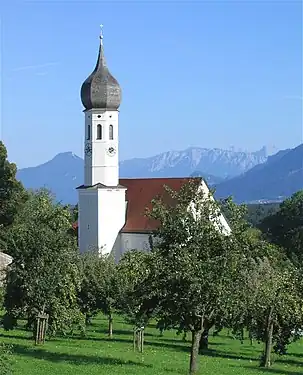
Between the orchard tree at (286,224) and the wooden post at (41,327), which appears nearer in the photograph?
the wooden post at (41,327)

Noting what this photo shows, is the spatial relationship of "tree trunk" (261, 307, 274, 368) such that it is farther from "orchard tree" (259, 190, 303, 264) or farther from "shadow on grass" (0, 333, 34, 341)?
"orchard tree" (259, 190, 303, 264)

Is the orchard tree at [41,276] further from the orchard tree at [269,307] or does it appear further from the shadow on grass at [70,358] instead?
the orchard tree at [269,307]

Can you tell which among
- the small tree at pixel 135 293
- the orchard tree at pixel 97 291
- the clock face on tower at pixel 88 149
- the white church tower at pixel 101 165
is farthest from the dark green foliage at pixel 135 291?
the clock face on tower at pixel 88 149

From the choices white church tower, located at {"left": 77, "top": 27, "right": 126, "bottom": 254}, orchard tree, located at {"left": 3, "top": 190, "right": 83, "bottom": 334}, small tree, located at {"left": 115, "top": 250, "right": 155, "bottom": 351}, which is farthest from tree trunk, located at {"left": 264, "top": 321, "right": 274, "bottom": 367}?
white church tower, located at {"left": 77, "top": 27, "right": 126, "bottom": 254}

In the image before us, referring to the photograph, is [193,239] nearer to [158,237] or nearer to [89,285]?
[158,237]

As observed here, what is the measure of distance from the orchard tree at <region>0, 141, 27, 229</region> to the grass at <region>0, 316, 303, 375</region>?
81.2ft

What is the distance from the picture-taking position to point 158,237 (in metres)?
26.2

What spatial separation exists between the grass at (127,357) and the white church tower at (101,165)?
24380 millimetres

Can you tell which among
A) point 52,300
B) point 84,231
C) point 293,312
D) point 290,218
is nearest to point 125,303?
point 52,300

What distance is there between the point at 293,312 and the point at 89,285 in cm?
1018

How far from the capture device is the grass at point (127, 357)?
1009 inches

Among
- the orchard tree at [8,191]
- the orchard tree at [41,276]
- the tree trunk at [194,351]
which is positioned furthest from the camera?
the orchard tree at [8,191]

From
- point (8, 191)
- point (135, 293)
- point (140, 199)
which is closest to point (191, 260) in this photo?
point (135, 293)

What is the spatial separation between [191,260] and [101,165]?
3913 cm
